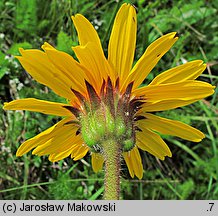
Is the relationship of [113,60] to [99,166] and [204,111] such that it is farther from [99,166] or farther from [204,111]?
[204,111]

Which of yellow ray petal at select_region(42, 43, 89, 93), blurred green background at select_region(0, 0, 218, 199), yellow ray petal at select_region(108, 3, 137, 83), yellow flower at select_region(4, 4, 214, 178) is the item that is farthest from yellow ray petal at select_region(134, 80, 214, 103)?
blurred green background at select_region(0, 0, 218, 199)

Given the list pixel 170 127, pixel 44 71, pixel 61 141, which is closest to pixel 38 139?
pixel 61 141

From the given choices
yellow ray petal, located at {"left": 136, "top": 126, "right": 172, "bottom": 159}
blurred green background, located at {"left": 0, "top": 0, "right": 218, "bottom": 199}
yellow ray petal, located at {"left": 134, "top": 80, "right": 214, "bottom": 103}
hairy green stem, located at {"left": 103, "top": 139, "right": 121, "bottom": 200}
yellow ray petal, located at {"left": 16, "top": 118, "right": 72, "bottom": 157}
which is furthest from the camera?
blurred green background, located at {"left": 0, "top": 0, "right": 218, "bottom": 199}

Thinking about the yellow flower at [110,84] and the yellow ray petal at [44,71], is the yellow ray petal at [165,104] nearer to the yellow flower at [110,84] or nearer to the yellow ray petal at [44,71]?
the yellow flower at [110,84]

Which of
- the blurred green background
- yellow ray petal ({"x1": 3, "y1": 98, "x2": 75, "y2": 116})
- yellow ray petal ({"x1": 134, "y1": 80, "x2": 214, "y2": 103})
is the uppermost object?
the blurred green background

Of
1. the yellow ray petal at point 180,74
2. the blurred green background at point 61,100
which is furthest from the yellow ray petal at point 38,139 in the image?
the blurred green background at point 61,100

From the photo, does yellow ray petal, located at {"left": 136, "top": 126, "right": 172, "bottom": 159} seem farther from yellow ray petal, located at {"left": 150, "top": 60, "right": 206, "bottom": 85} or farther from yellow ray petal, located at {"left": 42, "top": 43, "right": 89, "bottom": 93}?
yellow ray petal, located at {"left": 42, "top": 43, "right": 89, "bottom": 93}
